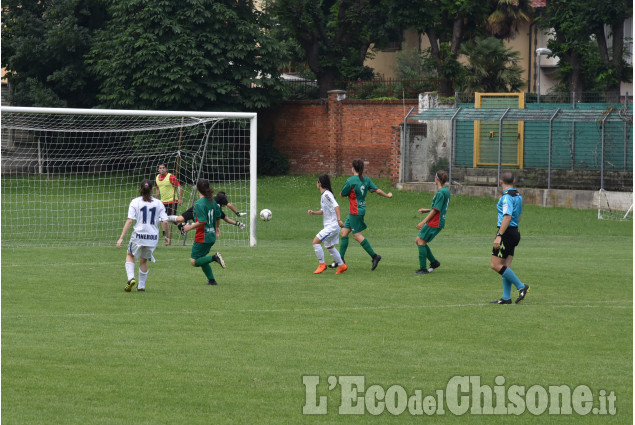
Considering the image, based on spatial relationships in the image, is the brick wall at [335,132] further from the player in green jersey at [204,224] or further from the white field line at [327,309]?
the white field line at [327,309]

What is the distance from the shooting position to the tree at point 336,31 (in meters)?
44.4

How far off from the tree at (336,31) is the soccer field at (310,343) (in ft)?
90.9

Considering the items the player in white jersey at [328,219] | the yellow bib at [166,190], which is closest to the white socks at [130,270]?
the player in white jersey at [328,219]


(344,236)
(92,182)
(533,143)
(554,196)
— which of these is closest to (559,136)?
(533,143)

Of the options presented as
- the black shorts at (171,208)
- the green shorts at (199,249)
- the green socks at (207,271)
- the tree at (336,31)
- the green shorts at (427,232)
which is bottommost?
the green socks at (207,271)

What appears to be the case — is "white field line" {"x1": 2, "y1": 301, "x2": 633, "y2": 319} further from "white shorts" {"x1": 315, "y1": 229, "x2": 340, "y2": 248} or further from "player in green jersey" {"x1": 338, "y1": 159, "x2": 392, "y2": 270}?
"player in green jersey" {"x1": 338, "y1": 159, "x2": 392, "y2": 270}

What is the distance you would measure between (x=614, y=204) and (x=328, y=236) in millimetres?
17113

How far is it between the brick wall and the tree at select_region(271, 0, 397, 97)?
3207mm

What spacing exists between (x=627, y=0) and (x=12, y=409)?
1403 inches

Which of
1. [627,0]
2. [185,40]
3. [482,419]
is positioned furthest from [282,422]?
[627,0]

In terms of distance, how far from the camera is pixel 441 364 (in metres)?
9.15

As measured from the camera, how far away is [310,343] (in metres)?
10.1

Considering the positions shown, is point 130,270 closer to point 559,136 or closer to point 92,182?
point 92,182

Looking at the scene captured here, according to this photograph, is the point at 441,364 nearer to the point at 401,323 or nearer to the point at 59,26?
the point at 401,323
